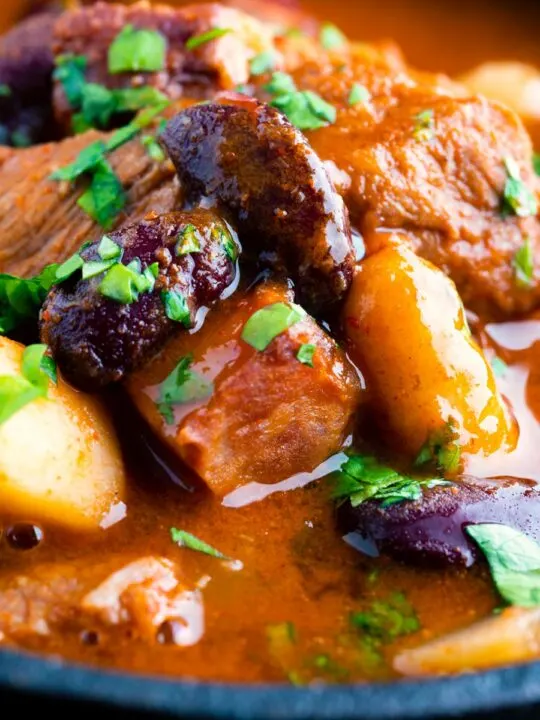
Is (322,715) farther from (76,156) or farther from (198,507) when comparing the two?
(76,156)

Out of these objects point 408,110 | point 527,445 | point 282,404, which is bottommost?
point 527,445

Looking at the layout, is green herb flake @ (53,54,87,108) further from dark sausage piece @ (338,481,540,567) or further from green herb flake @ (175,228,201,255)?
dark sausage piece @ (338,481,540,567)

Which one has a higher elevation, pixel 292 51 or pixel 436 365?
pixel 292 51

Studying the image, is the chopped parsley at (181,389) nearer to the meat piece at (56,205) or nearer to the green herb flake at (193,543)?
the green herb flake at (193,543)

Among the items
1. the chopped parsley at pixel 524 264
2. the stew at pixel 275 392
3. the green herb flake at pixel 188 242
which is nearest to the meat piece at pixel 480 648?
the stew at pixel 275 392

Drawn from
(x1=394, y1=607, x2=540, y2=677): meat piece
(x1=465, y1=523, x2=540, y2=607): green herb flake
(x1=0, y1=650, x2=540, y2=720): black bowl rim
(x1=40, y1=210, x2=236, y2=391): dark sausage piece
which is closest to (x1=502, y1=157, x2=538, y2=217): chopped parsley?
(x1=40, y1=210, x2=236, y2=391): dark sausage piece

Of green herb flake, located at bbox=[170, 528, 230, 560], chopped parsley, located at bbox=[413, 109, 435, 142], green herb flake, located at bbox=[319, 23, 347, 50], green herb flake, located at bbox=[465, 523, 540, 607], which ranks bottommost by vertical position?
green herb flake, located at bbox=[170, 528, 230, 560]

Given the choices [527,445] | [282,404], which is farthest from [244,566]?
[527,445]
